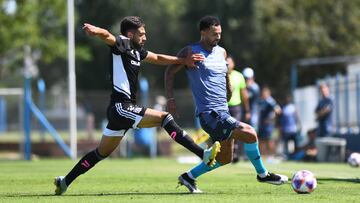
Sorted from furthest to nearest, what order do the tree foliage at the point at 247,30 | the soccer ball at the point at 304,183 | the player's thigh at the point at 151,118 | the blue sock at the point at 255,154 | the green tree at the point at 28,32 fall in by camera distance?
the tree foliage at the point at 247,30, the green tree at the point at 28,32, the blue sock at the point at 255,154, the player's thigh at the point at 151,118, the soccer ball at the point at 304,183

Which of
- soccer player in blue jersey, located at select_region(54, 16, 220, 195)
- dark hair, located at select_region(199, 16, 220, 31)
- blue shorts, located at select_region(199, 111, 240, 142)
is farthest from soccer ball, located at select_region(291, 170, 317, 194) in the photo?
dark hair, located at select_region(199, 16, 220, 31)

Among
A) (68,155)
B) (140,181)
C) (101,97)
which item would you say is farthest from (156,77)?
(140,181)

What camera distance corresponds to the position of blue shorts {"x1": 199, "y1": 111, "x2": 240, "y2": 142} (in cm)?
1084

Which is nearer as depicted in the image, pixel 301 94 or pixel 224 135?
pixel 224 135

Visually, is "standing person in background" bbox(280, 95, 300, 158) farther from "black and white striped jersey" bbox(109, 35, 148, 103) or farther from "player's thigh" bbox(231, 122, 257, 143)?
"black and white striped jersey" bbox(109, 35, 148, 103)

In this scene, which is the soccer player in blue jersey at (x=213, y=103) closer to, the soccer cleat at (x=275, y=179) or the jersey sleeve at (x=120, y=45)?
the soccer cleat at (x=275, y=179)

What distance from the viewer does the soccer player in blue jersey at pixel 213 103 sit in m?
10.9

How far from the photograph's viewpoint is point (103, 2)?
202 feet

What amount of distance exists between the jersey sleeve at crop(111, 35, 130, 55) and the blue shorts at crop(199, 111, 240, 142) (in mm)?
1316

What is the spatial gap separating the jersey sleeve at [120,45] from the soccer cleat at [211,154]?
1.63 meters

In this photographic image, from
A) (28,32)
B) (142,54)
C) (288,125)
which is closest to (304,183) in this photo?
(142,54)

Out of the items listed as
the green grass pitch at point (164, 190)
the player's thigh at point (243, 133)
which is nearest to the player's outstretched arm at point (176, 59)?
the player's thigh at point (243, 133)

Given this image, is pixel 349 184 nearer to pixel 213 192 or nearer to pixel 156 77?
pixel 213 192

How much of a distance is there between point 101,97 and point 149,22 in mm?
24450
